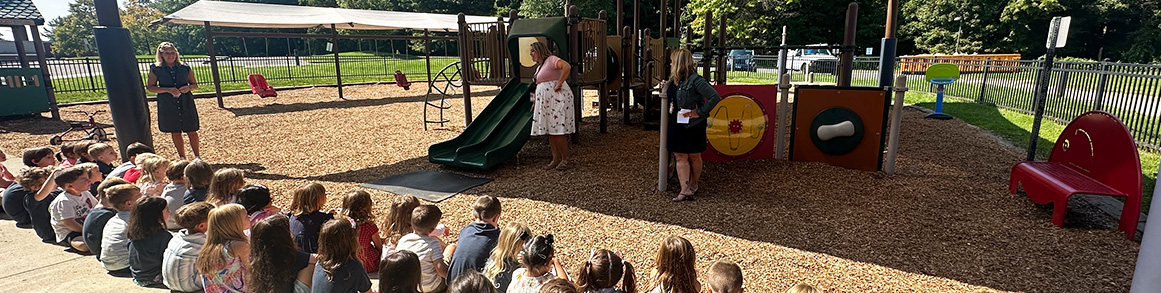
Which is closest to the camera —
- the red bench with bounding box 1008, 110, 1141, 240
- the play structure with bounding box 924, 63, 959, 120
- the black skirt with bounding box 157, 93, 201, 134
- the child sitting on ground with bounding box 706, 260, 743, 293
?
the child sitting on ground with bounding box 706, 260, 743, 293

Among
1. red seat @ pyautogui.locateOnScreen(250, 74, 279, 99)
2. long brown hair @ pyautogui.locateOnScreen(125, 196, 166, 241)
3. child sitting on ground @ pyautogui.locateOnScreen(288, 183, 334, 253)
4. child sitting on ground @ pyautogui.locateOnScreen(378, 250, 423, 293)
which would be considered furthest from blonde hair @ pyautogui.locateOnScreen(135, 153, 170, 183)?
red seat @ pyautogui.locateOnScreen(250, 74, 279, 99)

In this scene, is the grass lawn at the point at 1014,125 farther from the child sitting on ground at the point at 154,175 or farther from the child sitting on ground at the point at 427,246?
the child sitting on ground at the point at 154,175

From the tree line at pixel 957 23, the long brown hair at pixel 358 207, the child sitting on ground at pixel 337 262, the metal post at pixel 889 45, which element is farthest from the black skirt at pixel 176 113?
the tree line at pixel 957 23

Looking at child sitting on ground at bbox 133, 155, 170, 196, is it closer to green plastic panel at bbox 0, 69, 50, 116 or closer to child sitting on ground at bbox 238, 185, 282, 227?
child sitting on ground at bbox 238, 185, 282, 227

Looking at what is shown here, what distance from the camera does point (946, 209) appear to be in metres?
4.80

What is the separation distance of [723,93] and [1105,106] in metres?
7.16

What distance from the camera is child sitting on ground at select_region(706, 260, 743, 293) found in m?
2.32

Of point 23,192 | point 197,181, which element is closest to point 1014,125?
point 197,181

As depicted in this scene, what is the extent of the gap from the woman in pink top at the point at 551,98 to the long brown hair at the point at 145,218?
3.70m

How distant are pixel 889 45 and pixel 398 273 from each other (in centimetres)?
626

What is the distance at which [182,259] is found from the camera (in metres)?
3.11

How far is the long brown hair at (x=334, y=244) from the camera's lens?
8.54 feet

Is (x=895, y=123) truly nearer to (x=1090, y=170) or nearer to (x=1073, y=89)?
(x=1090, y=170)

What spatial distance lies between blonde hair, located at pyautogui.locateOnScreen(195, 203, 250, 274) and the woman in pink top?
3.78m
